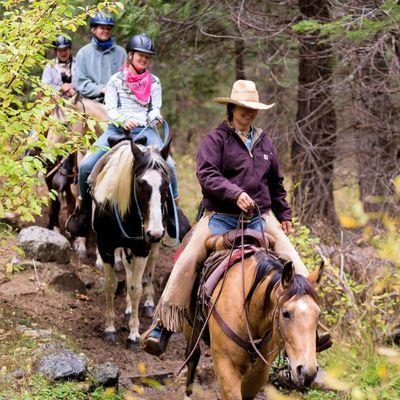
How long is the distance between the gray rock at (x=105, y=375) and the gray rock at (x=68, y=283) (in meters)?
2.54

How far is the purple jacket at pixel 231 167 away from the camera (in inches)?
239

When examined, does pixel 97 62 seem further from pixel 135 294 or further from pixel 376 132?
pixel 376 132

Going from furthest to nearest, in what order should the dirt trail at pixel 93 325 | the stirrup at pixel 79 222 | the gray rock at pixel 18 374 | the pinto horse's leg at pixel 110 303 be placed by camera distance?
the stirrup at pixel 79 222 < the pinto horse's leg at pixel 110 303 < the dirt trail at pixel 93 325 < the gray rock at pixel 18 374

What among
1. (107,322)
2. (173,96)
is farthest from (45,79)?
(107,322)

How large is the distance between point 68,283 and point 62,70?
3.90 metres

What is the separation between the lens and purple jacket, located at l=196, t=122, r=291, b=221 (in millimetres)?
6079

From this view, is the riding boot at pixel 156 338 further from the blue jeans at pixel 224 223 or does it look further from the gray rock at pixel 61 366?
the blue jeans at pixel 224 223

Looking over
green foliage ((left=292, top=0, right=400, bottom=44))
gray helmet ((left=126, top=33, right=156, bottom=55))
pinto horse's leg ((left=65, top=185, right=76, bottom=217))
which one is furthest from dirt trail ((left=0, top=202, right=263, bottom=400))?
green foliage ((left=292, top=0, right=400, bottom=44))

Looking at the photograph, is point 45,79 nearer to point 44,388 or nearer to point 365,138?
point 365,138

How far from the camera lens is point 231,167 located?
6230 millimetres

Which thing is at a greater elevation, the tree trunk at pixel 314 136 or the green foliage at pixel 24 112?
the green foliage at pixel 24 112

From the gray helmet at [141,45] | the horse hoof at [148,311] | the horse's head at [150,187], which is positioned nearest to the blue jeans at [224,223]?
the horse's head at [150,187]

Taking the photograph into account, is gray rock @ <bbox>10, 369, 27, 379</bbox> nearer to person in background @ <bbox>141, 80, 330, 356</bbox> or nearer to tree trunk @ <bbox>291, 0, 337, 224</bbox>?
person in background @ <bbox>141, 80, 330, 356</bbox>

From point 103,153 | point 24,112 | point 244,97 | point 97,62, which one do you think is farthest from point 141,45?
point 244,97
